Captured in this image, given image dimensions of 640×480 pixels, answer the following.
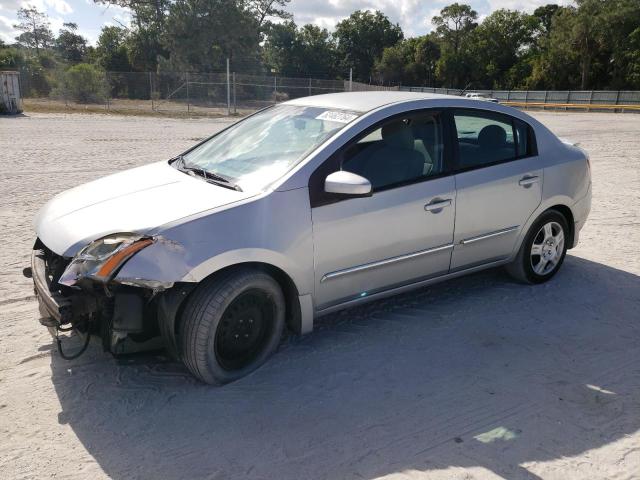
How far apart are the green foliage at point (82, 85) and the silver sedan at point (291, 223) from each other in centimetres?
2941

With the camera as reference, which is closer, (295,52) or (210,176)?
(210,176)

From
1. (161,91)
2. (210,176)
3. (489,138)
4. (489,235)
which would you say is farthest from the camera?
(161,91)

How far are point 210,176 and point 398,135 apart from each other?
138 centimetres

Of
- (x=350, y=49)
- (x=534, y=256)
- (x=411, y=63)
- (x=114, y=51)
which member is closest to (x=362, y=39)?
(x=350, y=49)

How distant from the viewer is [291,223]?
11.1ft

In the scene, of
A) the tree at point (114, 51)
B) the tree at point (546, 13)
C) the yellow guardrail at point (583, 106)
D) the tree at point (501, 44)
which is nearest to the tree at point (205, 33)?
the tree at point (114, 51)

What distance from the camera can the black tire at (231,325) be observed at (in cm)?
316

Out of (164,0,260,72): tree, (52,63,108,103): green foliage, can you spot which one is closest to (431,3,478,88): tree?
(164,0,260,72): tree

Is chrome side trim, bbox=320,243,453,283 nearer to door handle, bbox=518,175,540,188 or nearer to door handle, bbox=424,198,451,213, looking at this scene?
door handle, bbox=424,198,451,213

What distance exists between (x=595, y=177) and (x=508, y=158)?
683 cm

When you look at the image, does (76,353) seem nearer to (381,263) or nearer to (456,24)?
(381,263)

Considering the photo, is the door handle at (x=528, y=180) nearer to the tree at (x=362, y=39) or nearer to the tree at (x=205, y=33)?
the tree at (x=205, y=33)

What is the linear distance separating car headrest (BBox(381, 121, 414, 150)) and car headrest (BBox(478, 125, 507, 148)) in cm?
73

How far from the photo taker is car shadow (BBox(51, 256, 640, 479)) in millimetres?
2787
